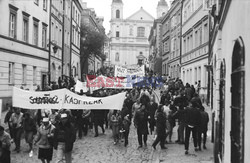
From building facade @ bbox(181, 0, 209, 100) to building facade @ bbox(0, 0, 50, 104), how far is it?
12.0m

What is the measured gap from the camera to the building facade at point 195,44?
25812 mm

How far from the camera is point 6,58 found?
2158cm

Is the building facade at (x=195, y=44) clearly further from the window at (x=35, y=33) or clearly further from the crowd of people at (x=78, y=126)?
the window at (x=35, y=33)

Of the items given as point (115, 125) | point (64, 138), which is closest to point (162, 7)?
point (115, 125)

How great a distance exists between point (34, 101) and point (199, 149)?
5591mm

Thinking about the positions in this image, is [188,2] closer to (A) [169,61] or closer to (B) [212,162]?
(A) [169,61]

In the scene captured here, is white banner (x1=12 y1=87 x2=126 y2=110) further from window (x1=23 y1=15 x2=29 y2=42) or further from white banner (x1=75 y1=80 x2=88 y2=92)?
window (x1=23 y1=15 x2=29 y2=42)

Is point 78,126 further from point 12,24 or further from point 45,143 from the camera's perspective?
point 12,24

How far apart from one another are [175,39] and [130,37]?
71.2 metres

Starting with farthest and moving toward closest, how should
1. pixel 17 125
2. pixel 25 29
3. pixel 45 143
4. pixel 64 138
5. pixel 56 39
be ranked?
pixel 56 39 → pixel 25 29 → pixel 17 125 → pixel 45 143 → pixel 64 138

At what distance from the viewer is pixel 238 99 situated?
220 inches

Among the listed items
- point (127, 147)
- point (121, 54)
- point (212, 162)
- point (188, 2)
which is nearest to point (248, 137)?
point (212, 162)

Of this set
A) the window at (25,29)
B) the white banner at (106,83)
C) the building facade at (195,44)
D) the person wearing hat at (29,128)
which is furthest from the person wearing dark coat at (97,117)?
the window at (25,29)

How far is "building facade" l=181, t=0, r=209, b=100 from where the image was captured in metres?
25.8
